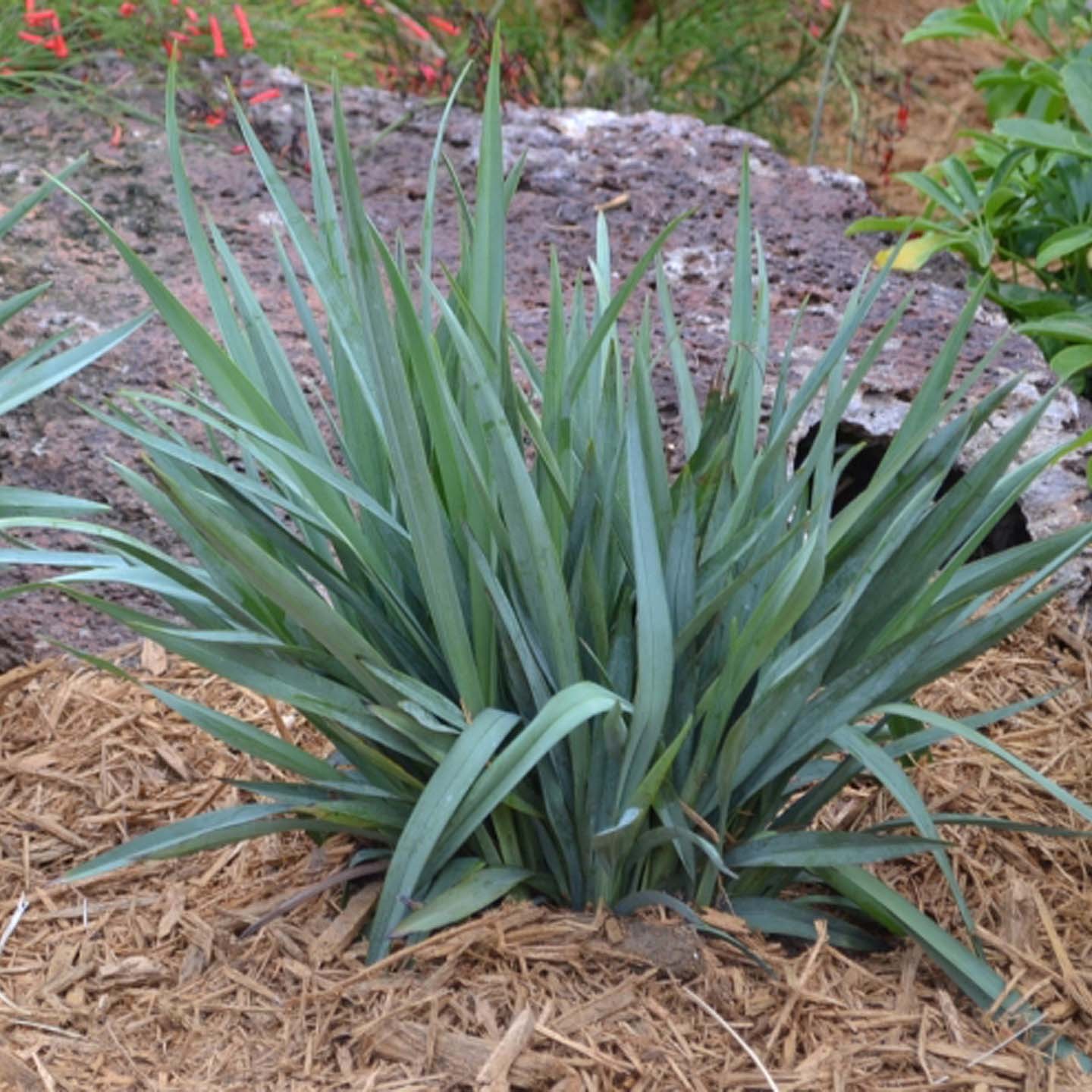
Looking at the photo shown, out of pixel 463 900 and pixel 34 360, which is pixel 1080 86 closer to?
pixel 34 360

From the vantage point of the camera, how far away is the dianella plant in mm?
1704

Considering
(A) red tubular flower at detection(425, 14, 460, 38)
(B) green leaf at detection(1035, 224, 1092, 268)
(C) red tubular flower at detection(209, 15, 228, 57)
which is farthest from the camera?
(A) red tubular flower at detection(425, 14, 460, 38)

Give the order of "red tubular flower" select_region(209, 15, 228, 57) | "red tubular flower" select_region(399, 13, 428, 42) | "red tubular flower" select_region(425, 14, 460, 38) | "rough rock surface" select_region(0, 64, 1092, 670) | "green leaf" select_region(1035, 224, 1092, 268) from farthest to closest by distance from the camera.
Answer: "red tubular flower" select_region(399, 13, 428, 42)
"red tubular flower" select_region(425, 14, 460, 38)
"red tubular flower" select_region(209, 15, 228, 57)
"green leaf" select_region(1035, 224, 1092, 268)
"rough rock surface" select_region(0, 64, 1092, 670)

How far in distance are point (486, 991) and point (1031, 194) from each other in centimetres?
231

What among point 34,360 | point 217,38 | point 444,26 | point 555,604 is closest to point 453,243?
point 217,38

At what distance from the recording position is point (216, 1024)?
1831 millimetres

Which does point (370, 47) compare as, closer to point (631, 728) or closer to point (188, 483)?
A: point (188, 483)

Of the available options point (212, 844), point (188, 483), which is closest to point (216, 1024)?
point (212, 844)

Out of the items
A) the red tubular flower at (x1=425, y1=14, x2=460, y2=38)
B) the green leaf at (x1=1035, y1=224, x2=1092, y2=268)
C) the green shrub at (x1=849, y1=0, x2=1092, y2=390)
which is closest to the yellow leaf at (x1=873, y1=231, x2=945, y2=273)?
the green shrub at (x1=849, y1=0, x2=1092, y2=390)

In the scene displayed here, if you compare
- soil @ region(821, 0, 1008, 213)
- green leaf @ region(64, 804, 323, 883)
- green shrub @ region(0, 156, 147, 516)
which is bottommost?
soil @ region(821, 0, 1008, 213)

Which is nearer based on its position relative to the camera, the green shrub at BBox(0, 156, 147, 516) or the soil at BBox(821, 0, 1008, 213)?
the green shrub at BBox(0, 156, 147, 516)

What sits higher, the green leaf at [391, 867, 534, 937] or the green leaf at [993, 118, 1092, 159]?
the green leaf at [993, 118, 1092, 159]

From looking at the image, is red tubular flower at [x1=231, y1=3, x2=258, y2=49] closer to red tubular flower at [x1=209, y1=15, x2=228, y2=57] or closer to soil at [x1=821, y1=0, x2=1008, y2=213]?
red tubular flower at [x1=209, y1=15, x2=228, y2=57]

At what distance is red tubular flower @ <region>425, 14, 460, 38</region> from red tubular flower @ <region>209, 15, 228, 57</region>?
0.77 m
